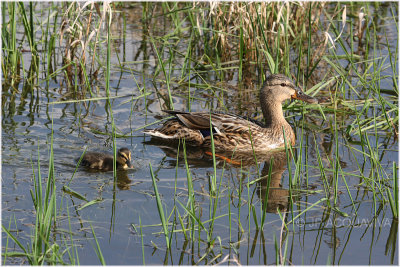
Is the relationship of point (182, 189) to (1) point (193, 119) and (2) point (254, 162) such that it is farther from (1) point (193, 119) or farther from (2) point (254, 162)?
(1) point (193, 119)

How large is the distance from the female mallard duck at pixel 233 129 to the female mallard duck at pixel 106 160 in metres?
0.75

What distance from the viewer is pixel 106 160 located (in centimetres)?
627

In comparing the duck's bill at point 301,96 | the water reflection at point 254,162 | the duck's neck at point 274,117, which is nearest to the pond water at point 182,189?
the water reflection at point 254,162

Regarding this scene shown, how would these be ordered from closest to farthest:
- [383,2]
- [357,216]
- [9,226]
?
[9,226] → [357,216] → [383,2]

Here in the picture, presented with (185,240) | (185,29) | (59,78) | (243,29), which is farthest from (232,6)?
(185,240)

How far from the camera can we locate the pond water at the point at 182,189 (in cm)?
466

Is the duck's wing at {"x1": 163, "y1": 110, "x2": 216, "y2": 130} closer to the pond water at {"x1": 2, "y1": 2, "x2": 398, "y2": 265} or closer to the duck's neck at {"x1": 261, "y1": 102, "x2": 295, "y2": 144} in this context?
the pond water at {"x1": 2, "y1": 2, "x2": 398, "y2": 265}

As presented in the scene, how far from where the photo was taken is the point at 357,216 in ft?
17.0

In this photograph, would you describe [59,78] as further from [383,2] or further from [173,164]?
[383,2]

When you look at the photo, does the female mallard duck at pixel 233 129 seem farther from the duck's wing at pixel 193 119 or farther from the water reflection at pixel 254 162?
the water reflection at pixel 254 162

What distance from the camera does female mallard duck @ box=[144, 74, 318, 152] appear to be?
7062 millimetres

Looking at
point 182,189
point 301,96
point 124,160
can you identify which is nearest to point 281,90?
point 301,96

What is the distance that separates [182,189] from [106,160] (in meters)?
0.89

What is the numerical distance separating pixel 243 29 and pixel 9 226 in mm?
4591
